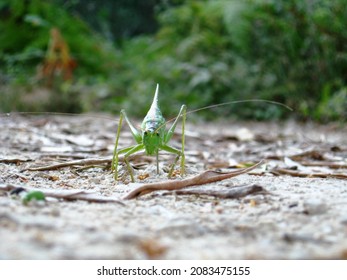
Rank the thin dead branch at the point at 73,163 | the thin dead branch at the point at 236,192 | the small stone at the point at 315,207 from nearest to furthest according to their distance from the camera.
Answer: the small stone at the point at 315,207, the thin dead branch at the point at 236,192, the thin dead branch at the point at 73,163

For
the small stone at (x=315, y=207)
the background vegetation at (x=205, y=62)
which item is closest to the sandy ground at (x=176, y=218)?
the small stone at (x=315, y=207)

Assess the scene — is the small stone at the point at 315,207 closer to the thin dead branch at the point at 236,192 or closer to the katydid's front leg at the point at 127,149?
the thin dead branch at the point at 236,192

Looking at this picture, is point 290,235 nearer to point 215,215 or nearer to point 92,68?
point 215,215

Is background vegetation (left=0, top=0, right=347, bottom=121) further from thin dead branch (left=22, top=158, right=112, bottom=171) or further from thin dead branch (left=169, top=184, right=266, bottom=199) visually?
thin dead branch (left=169, top=184, right=266, bottom=199)

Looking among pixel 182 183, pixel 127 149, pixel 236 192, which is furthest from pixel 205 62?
pixel 236 192

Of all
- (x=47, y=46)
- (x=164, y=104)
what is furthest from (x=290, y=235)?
(x=47, y=46)

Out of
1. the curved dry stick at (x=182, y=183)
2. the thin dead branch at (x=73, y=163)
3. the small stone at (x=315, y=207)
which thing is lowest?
the thin dead branch at (x=73, y=163)

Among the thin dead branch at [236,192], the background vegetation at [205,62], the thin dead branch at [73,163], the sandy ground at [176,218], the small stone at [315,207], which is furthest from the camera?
the background vegetation at [205,62]

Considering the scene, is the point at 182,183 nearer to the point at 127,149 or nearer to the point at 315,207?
the point at 127,149
